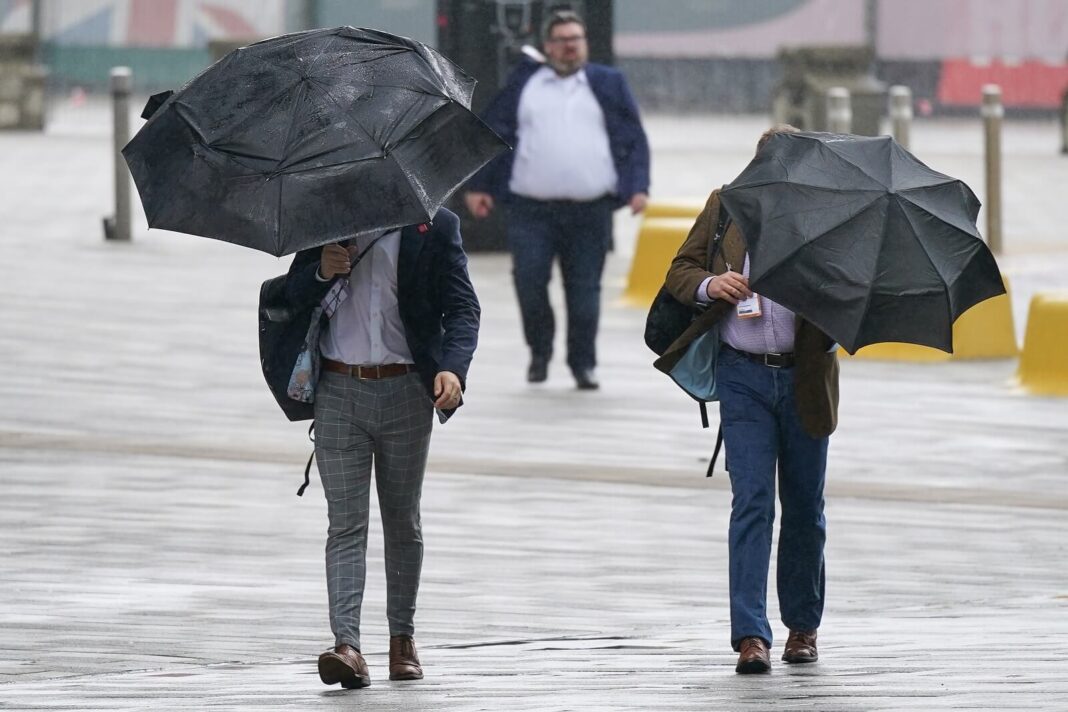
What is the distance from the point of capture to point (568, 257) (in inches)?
481

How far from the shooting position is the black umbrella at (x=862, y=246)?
20.7 feet

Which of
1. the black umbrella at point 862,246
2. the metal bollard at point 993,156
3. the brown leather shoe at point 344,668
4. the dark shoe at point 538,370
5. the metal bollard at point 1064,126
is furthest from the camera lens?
the metal bollard at point 1064,126

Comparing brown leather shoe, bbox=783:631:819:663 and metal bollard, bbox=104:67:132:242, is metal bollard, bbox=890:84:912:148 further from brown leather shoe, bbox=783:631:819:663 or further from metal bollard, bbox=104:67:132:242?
brown leather shoe, bbox=783:631:819:663

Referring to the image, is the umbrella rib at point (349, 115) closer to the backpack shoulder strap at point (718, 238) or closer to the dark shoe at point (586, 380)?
the backpack shoulder strap at point (718, 238)

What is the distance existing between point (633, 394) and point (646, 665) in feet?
18.6

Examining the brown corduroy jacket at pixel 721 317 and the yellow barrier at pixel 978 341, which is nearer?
the brown corduroy jacket at pixel 721 317

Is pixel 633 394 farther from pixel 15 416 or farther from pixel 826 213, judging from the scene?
pixel 826 213

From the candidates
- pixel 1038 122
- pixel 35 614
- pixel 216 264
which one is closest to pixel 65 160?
pixel 216 264

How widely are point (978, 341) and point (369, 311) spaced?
787cm

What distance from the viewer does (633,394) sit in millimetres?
12250

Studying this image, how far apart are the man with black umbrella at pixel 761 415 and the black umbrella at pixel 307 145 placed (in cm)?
86

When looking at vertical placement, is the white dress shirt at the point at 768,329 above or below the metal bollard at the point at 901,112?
above

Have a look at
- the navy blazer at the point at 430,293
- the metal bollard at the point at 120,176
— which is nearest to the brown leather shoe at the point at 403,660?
the navy blazer at the point at 430,293

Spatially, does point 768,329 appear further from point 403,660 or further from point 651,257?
point 651,257
